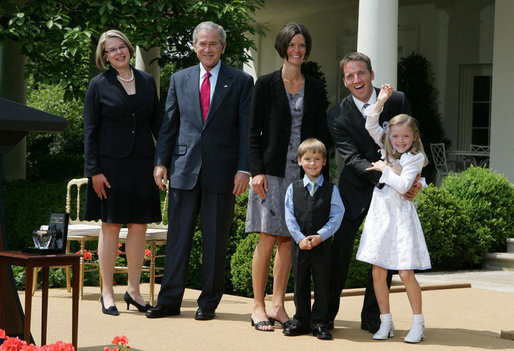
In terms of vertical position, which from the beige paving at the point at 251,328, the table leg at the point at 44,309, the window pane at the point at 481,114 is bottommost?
the beige paving at the point at 251,328

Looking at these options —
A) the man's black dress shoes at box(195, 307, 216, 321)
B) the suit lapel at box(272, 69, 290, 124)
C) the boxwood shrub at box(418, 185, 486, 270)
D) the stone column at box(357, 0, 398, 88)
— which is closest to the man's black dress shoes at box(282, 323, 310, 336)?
the man's black dress shoes at box(195, 307, 216, 321)

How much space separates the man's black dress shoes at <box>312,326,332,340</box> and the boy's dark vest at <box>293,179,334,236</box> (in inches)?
24.6

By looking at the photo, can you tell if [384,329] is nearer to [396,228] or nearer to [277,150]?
[396,228]

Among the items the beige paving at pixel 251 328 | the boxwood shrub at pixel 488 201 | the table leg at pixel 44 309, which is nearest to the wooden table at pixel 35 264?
the table leg at pixel 44 309

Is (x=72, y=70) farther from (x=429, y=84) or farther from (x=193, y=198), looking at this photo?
(x=429, y=84)

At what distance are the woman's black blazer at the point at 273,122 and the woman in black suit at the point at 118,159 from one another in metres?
1.05

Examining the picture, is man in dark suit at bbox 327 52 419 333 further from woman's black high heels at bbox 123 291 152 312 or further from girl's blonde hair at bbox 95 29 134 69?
girl's blonde hair at bbox 95 29 134 69

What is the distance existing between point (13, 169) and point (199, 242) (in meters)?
8.36

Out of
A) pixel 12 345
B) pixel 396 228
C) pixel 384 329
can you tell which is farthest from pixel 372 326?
pixel 12 345

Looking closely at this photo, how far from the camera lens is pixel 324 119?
590cm

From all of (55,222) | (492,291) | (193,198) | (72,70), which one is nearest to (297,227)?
(193,198)

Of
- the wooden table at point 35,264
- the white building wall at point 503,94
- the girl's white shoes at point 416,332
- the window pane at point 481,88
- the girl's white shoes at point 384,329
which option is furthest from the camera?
the window pane at point 481,88

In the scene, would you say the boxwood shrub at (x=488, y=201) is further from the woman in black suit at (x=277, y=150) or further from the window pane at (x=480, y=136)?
the window pane at (x=480, y=136)

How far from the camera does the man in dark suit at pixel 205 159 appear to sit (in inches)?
240
